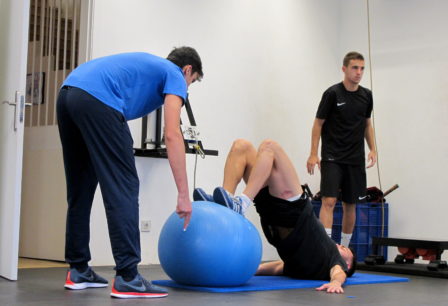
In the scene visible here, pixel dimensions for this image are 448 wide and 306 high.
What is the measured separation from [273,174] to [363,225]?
2.58m

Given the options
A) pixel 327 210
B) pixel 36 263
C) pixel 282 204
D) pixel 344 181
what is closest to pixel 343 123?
pixel 344 181

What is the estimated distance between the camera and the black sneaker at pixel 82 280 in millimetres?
3346

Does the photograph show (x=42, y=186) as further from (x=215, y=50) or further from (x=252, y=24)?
(x=252, y=24)

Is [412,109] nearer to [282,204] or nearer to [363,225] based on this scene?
[363,225]

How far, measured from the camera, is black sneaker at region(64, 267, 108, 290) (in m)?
3.35

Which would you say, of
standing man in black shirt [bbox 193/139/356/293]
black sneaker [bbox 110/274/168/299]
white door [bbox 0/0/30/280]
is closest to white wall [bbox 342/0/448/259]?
standing man in black shirt [bbox 193/139/356/293]

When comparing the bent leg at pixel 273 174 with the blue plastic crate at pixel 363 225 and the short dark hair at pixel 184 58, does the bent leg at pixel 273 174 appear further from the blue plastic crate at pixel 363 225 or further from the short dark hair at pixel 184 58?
the blue plastic crate at pixel 363 225

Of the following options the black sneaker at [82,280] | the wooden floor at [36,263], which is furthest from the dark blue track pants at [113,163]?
the wooden floor at [36,263]

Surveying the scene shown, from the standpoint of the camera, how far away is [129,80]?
3.05 meters

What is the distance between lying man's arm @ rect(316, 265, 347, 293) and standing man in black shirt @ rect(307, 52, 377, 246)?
1.56 meters

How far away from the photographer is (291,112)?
21.1 feet

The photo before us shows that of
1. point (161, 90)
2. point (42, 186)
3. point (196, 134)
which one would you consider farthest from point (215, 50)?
point (161, 90)

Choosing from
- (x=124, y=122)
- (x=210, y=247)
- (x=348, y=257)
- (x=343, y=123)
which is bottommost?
(x=348, y=257)

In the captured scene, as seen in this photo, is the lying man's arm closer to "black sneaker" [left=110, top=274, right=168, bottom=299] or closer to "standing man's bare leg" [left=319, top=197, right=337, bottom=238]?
"black sneaker" [left=110, top=274, right=168, bottom=299]
